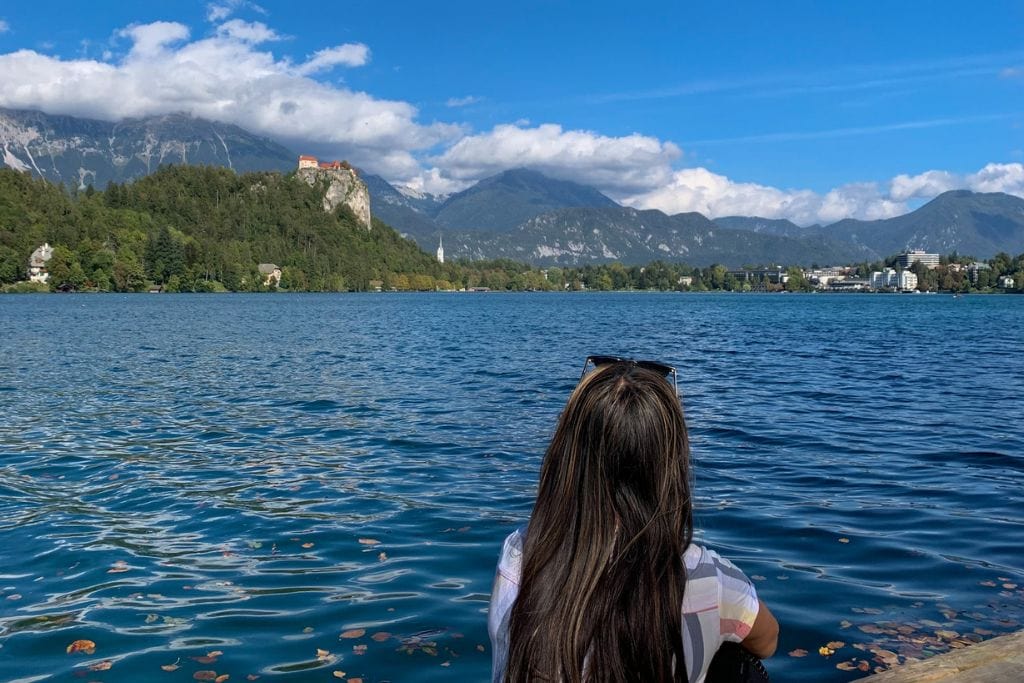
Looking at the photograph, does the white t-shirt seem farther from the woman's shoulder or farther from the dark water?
the dark water

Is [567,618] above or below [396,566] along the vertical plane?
above

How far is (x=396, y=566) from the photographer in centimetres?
1022

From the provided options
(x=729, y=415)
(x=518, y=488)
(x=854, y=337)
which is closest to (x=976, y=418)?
(x=729, y=415)

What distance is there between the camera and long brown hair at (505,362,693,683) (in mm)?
3201

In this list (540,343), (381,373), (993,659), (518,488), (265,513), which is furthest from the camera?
(540,343)

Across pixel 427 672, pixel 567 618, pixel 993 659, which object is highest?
pixel 567 618

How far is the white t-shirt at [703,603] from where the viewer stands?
3.32 m

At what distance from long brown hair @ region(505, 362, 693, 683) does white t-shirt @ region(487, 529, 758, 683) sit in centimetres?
6

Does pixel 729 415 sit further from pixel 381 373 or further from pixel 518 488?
pixel 381 373

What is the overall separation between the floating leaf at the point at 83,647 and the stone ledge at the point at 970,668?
Answer: 263 inches

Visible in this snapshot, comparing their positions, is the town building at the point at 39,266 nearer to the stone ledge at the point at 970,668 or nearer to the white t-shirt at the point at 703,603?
the white t-shirt at the point at 703,603

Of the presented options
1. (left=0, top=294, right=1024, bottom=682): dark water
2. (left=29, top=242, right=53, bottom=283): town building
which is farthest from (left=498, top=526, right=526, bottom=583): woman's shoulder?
(left=29, top=242, right=53, bottom=283): town building

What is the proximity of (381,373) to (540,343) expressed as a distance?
64.2 feet

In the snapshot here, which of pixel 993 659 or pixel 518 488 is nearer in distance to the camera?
pixel 993 659
